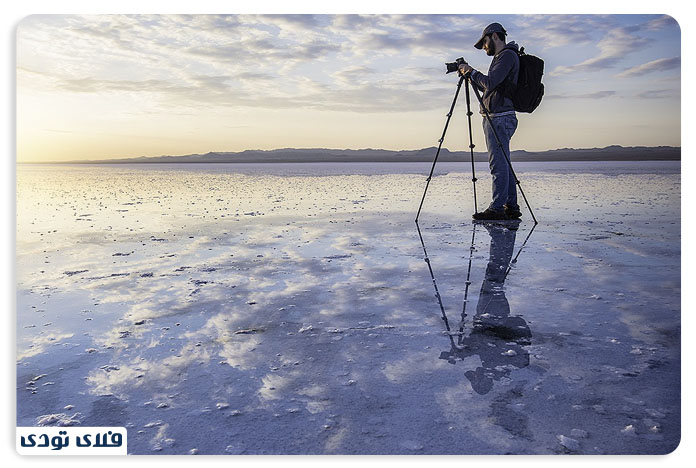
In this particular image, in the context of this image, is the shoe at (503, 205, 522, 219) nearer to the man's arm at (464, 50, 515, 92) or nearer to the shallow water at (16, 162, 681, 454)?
the shallow water at (16, 162, 681, 454)

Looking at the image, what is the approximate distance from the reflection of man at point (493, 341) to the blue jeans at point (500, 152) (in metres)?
3.31

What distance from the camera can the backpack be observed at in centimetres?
657

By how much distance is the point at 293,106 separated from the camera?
7258mm

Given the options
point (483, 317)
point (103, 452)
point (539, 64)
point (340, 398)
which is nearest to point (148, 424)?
point (103, 452)

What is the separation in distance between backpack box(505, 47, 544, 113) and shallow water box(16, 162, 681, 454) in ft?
6.04

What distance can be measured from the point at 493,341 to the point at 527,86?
15.8ft

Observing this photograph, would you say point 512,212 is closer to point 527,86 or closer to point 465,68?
point 527,86

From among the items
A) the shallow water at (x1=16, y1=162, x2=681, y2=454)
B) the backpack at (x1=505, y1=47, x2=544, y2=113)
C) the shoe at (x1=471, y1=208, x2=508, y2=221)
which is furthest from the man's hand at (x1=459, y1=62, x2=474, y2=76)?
the shallow water at (x1=16, y1=162, x2=681, y2=454)

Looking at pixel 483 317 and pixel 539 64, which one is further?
pixel 539 64

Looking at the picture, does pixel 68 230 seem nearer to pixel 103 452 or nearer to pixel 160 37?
pixel 160 37

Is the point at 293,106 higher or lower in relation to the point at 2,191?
higher

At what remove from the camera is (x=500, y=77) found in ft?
21.4

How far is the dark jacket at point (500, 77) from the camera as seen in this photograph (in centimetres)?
649
